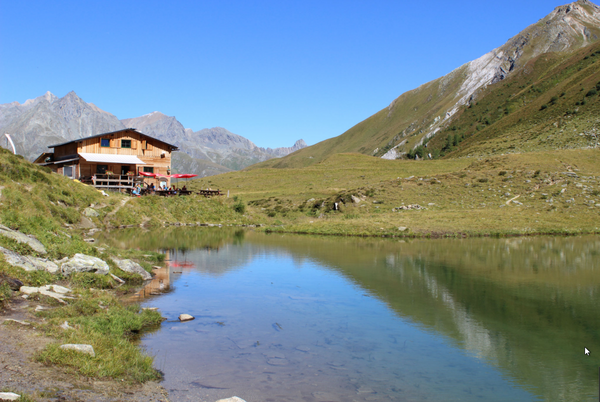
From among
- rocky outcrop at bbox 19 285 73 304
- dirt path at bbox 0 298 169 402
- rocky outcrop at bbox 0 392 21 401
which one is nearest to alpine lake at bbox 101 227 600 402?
dirt path at bbox 0 298 169 402

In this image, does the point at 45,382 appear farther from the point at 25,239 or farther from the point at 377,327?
the point at 25,239

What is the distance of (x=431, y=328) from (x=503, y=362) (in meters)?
3.23

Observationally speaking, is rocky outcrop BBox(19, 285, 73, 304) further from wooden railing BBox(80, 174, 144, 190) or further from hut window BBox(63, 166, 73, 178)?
hut window BBox(63, 166, 73, 178)

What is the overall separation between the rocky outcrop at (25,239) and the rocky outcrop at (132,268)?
11.0ft

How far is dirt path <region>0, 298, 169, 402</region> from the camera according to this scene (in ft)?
26.9

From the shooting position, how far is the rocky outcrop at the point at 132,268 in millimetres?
21184

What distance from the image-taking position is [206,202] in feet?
190

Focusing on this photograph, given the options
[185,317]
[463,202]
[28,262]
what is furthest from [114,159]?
[185,317]

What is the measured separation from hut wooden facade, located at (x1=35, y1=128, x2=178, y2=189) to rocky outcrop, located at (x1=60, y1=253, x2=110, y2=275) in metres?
41.2

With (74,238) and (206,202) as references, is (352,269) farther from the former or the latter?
(206,202)

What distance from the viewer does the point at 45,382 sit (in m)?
8.62

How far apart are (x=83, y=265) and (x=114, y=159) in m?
48.2

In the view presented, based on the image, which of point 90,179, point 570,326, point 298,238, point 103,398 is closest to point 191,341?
point 103,398

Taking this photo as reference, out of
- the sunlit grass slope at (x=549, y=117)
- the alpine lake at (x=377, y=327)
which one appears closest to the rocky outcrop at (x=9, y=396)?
the alpine lake at (x=377, y=327)
